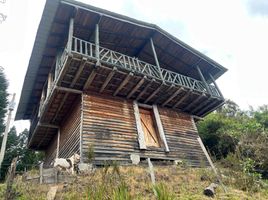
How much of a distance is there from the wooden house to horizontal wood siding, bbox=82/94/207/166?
47mm

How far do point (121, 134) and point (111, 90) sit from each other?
7.96 ft

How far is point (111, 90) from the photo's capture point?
11680mm

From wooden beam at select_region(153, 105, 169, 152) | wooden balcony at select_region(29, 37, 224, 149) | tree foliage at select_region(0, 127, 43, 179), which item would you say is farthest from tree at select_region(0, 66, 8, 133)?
wooden beam at select_region(153, 105, 169, 152)

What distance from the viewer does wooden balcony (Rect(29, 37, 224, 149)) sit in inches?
391

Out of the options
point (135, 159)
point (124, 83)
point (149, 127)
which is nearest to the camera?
point (135, 159)

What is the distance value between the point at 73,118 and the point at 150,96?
431 cm

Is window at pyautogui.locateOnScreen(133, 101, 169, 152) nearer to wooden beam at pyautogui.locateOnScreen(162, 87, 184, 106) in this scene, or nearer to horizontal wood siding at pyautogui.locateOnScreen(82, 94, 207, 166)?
horizontal wood siding at pyautogui.locateOnScreen(82, 94, 207, 166)

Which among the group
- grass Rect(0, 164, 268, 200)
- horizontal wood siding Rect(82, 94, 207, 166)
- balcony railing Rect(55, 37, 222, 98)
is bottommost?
grass Rect(0, 164, 268, 200)

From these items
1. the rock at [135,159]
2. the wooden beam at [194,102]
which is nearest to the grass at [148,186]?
the rock at [135,159]

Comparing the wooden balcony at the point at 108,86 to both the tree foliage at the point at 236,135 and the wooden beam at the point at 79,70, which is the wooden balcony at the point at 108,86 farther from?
the tree foliage at the point at 236,135

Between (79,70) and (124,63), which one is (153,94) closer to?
(124,63)

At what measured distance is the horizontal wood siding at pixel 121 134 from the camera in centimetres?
983

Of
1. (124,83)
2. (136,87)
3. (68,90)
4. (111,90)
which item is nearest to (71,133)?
(68,90)

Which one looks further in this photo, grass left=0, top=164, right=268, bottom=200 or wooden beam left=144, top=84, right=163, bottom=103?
wooden beam left=144, top=84, right=163, bottom=103
